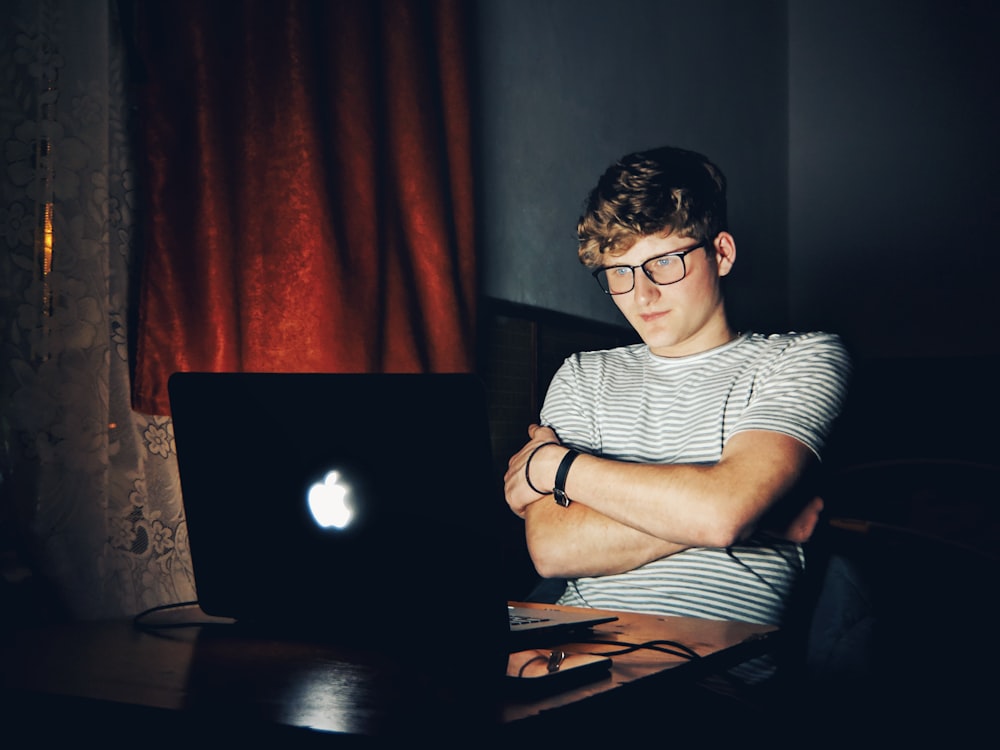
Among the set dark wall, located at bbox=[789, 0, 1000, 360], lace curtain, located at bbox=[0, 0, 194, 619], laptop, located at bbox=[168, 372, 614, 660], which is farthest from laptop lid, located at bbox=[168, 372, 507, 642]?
dark wall, located at bbox=[789, 0, 1000, 360]

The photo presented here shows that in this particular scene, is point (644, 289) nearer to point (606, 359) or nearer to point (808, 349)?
point (606, 359)

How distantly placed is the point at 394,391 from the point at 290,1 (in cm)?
127

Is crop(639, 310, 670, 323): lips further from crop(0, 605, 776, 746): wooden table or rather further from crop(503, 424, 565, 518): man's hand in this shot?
crop(0, 605, 776, 746): wooden table

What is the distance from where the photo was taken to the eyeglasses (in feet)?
5.90

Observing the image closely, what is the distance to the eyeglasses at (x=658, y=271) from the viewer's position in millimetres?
1800

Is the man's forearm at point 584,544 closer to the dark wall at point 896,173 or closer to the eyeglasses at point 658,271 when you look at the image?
the eyeglasses at point 658,271

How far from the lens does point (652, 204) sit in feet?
5.89

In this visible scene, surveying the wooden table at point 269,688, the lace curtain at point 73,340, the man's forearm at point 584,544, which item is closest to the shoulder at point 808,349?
the man's forearm at point 584,544

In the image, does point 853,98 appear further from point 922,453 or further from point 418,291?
point 418,291

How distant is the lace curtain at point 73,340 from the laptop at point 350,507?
17.8 inches

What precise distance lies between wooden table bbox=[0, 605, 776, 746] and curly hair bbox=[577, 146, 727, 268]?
3.06 ft

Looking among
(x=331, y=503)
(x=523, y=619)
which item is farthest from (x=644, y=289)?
(x=331, y=503)

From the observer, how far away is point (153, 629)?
45.7 inches

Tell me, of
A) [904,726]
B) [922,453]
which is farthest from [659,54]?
[904,726]
